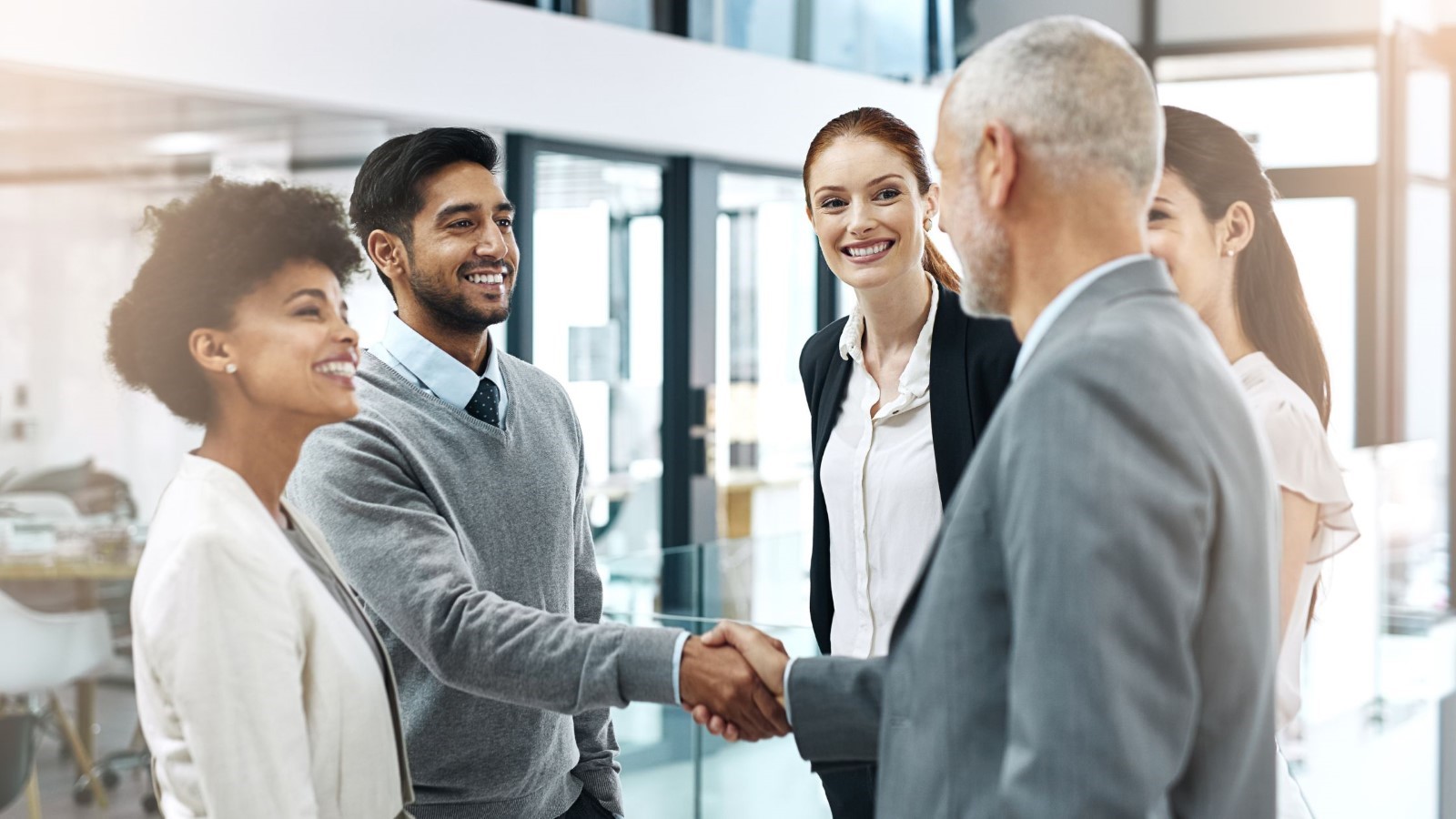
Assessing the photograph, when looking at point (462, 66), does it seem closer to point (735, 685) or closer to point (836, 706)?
point (735, 685)

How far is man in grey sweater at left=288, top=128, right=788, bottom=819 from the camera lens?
178 cm

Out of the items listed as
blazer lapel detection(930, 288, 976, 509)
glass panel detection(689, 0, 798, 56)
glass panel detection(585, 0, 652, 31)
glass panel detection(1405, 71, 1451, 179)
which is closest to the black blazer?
blazer lapel detection(930, 288, 976, 509)

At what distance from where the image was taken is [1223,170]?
6.47ft

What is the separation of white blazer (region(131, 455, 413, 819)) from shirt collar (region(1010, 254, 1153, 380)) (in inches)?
29.0

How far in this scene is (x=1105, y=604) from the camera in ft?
3.53

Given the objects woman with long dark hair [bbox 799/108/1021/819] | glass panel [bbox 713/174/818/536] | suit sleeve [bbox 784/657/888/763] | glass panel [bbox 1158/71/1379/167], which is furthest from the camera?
glass panel [bbox 1158/71/1379/167]

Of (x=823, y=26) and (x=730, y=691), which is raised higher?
(x=823, y=26)

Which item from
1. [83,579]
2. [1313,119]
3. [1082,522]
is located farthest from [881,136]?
[1313,119]

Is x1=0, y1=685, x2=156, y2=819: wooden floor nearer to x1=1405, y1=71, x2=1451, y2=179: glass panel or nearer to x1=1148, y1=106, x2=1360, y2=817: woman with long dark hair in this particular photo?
x1=1148, y1=106, x2=1360, y2=817: woman with long dark hair

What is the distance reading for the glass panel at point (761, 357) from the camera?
686cm

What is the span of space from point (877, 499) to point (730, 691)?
44cm

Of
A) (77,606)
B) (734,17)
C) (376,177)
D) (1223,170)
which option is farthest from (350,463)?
(734,17)

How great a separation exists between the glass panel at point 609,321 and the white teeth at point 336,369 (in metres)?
4.23

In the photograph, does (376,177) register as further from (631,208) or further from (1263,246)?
(631,208)
